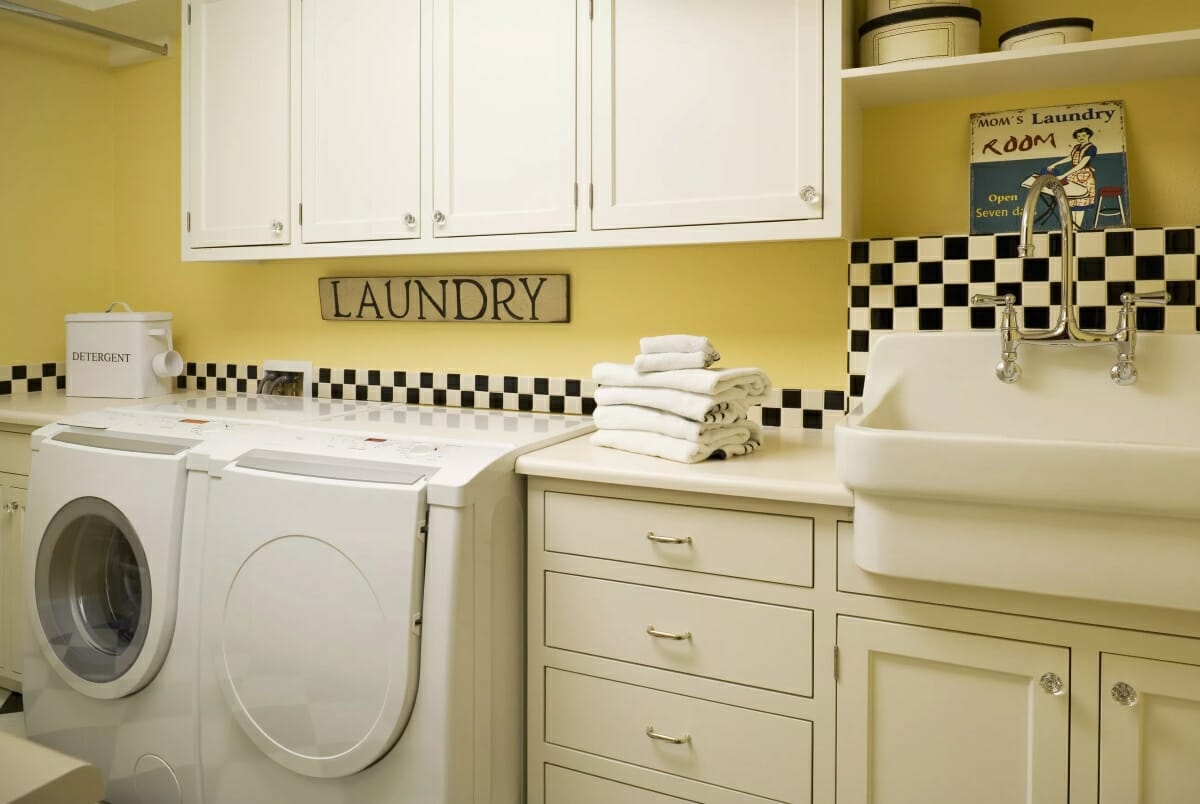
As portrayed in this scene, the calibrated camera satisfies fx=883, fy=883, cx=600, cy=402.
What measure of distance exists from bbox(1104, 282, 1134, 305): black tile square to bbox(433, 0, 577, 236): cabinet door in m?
1.15

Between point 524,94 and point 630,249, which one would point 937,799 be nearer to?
point 630,249

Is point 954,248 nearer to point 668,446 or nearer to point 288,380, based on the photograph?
point 668,446

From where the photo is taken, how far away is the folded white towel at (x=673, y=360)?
1.74m

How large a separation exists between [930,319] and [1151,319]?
1.37 ft

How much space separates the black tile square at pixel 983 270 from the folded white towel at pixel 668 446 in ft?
1.94

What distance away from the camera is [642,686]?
1.68 m

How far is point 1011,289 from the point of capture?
187 centimetres

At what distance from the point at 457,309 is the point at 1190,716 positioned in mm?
1939

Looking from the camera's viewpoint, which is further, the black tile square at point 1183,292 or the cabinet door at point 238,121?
the cabinet door at point 238,121

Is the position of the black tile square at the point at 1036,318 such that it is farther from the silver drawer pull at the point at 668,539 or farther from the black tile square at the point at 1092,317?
the silver drawer pull at the point at 668,539

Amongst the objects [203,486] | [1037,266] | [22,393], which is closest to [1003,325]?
[1037,266]

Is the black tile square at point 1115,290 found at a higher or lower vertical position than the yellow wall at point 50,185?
lower

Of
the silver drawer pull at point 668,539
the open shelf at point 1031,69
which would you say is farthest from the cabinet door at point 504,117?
the silver drawer pull at point 668,539

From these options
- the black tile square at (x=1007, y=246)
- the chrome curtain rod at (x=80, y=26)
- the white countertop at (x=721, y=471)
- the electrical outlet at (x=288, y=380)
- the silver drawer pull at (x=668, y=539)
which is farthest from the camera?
the electrical outlet at (x=288, y=380)
